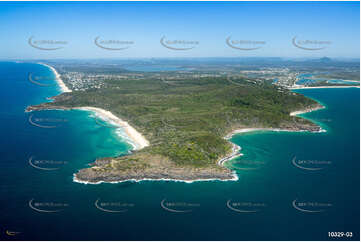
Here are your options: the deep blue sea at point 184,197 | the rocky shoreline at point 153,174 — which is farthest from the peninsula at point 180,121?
the deep blue sea at point 184,197

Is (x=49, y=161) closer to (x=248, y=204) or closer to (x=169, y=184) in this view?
(x=169, y=184)

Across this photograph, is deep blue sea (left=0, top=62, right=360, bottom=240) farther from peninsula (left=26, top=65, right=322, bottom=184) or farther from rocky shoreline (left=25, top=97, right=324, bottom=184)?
peninsula (left=26, top=65, right=322, bottom=184)

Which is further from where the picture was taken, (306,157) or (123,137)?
(123,137)

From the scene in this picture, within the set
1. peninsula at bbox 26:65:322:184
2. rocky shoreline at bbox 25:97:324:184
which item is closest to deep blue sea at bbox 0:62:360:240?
rocky shoreline at bbox 25:97:324:184

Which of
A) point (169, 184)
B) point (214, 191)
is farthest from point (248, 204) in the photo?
point (169, 184)

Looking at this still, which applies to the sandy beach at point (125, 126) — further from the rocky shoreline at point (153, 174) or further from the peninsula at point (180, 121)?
the rocky shoreline at point (153, 174)

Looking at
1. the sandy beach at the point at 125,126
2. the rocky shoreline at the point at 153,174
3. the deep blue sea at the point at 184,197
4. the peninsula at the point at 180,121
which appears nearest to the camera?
the deep blue sea at the point at 184,197
